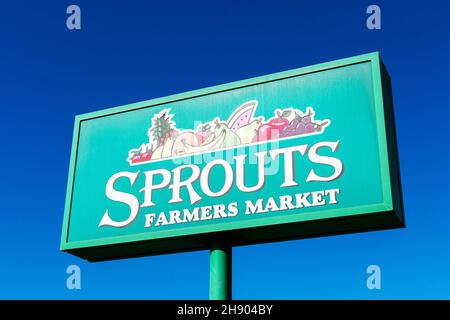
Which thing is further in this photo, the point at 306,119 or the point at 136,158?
the point at 136,158

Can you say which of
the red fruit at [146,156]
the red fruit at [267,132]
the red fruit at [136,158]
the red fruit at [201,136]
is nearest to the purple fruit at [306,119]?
the red fruit at [267,132]

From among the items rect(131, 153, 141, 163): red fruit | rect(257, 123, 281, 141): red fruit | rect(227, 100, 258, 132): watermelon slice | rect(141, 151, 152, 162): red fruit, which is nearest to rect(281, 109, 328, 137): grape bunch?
rect(257, 123, 281, 141): red fruit

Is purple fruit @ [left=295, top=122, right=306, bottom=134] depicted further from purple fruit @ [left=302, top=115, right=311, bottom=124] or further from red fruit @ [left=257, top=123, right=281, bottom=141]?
red fruit @ [left=257, top=123, right=281, bottom=141]

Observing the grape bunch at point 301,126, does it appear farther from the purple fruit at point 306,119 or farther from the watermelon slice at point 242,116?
the watermelon slice at point 242,116

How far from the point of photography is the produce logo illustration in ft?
30.9

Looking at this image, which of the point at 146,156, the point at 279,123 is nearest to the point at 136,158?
the point at 146,156

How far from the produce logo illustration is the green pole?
1.72 m

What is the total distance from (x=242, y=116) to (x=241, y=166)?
0.94 metres

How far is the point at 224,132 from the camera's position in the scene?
994 cm

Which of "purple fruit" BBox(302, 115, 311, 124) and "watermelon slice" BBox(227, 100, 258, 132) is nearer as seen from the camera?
"purple fruit" BBox(302, 115, 311, 124)

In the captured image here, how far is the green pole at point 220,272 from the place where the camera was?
28.4ft

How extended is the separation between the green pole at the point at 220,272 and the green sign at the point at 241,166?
0.19 m

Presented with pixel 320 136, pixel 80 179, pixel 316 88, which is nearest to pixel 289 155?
pixel 320 136

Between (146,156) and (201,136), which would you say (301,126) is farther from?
(146,156)
